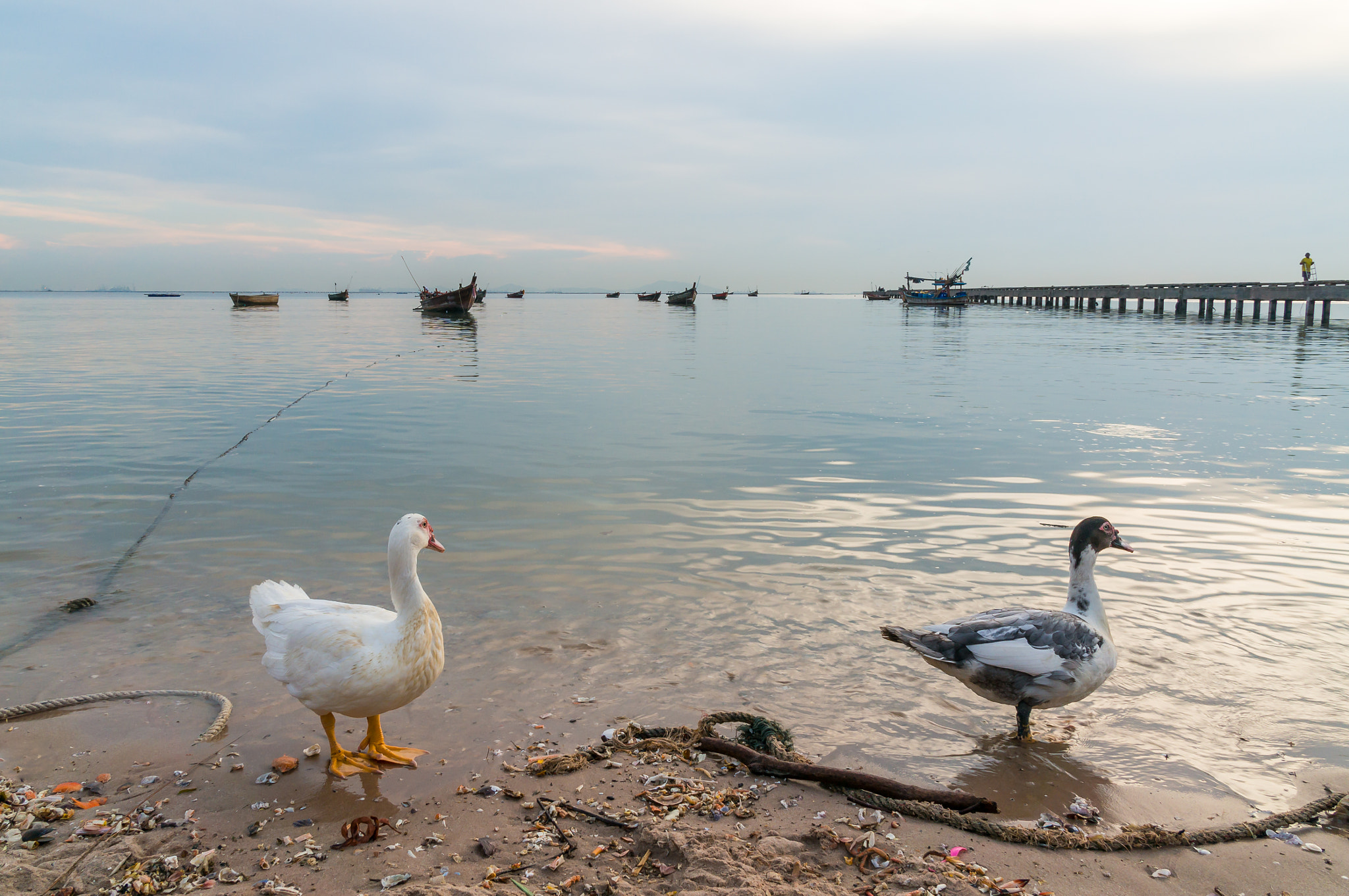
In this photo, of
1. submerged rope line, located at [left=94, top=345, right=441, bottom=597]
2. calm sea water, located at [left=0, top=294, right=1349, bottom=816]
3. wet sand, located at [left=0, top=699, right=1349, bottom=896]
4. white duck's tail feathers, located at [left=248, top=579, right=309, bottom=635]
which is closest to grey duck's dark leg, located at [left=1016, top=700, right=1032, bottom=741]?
calm sea water, located at [left=0, top=294, right=1349, bottom=816]

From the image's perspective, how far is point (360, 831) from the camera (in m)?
3.50

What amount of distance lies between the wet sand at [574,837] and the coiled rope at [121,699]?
158mm

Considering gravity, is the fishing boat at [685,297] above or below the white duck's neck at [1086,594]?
above

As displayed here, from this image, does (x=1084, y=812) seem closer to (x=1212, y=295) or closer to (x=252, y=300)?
(x=1212, y=295)

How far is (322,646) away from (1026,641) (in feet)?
13.3

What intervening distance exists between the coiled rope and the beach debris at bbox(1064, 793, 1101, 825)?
4747 mm

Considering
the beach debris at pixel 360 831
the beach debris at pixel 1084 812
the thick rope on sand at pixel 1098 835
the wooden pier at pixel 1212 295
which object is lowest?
the beach debris at pixel 1084 812

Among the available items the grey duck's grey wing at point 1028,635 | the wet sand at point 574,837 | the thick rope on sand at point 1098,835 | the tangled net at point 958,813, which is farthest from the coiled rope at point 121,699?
the grey duck's grey wing at point 1028,635

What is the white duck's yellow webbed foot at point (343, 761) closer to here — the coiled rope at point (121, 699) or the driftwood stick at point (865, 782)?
the coiled rope at point (121, 699)

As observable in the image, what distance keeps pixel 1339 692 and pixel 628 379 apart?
20000 millimetres

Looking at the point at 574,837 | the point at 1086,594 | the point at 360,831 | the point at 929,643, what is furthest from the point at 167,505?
the point at 1086,594

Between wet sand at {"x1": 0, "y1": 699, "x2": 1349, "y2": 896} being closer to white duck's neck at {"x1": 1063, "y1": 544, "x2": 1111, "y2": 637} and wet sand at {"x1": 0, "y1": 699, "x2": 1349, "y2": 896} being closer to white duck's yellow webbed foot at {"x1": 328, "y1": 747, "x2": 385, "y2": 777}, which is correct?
white duck's yellow webbed foot at {"x1": 328, "y1": 747, "x2": 385, "y2": 777}

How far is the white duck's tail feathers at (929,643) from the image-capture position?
4734mm

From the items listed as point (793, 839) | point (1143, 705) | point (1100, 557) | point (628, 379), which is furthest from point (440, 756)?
point (628, 379)
